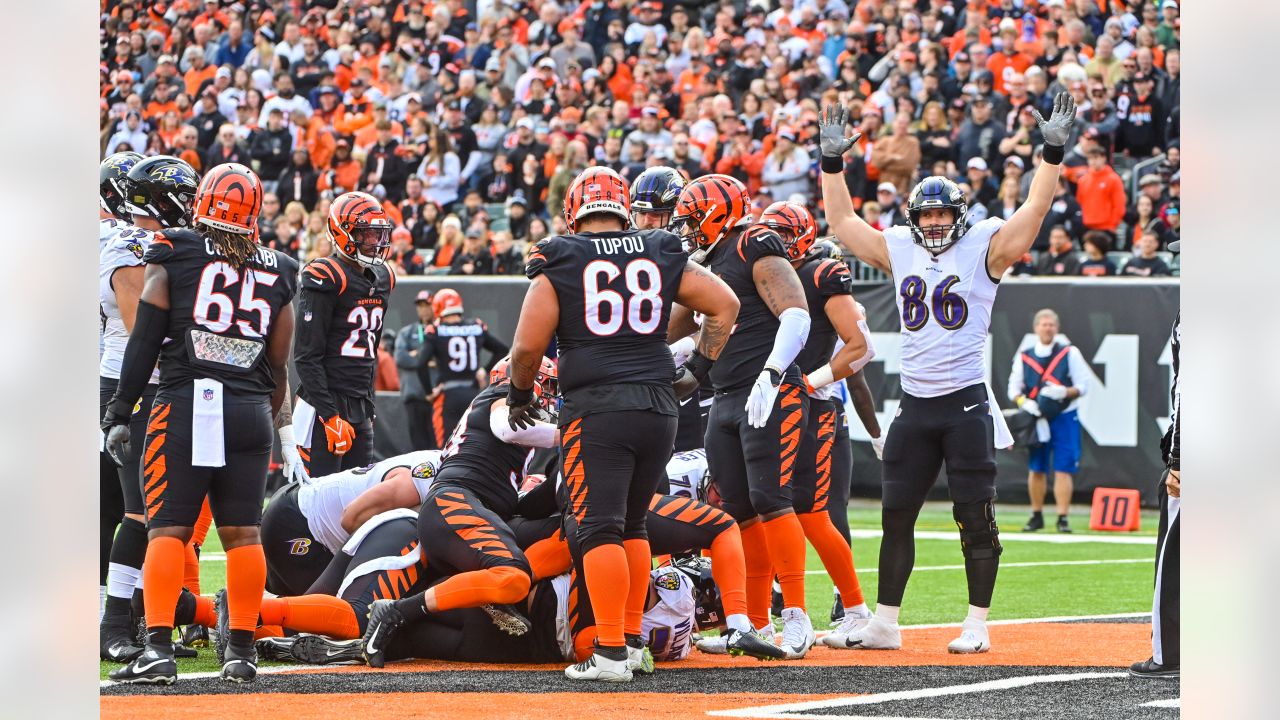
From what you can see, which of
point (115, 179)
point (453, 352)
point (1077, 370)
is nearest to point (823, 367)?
point (115, 179)

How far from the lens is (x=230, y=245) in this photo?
19.2ft

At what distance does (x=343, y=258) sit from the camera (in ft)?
28.2

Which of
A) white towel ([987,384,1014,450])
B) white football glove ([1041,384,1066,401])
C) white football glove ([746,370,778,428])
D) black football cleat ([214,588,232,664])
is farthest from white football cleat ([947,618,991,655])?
white football glove ([1041,384,1066,401])

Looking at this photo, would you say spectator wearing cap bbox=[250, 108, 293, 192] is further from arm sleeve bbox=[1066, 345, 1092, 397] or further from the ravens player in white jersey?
the ravens player in white jersey

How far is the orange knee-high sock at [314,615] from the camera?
21.4ft

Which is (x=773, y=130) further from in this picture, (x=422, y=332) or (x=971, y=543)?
(x=971, y=543)

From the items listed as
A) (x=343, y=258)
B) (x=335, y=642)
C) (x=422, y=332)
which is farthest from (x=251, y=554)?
(x=422, y=332)

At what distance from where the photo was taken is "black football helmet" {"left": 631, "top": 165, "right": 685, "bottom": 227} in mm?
7457

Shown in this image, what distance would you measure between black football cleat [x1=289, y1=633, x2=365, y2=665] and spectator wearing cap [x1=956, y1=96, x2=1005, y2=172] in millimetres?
10697

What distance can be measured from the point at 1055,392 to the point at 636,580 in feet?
27.1

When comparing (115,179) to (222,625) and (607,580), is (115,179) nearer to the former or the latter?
(222,625)
